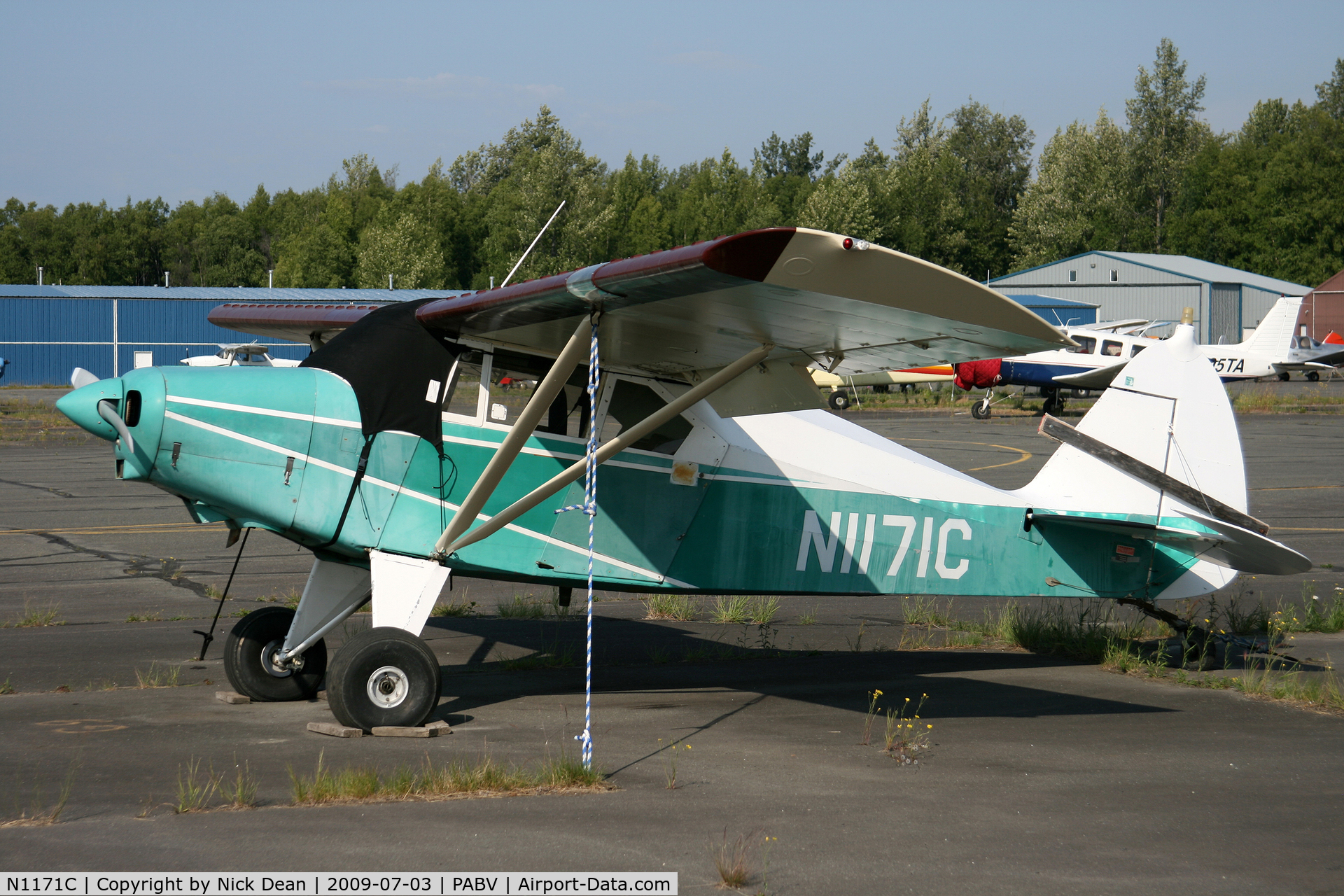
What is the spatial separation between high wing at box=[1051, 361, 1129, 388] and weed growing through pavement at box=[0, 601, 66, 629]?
30.8m

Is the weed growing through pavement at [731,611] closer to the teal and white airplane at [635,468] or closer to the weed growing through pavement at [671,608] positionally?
the weed growing through pavement at [671,608]

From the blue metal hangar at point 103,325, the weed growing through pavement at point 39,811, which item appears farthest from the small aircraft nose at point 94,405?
the blue metal hangar at point 103,325

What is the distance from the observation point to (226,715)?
704 centimetres

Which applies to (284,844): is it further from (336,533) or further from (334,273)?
(334,273)

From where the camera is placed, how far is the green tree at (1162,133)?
3556 inches

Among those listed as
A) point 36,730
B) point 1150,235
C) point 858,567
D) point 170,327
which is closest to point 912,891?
point 858,567

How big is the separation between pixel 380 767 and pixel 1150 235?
94029 millimetres

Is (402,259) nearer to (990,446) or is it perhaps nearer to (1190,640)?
(990,446)

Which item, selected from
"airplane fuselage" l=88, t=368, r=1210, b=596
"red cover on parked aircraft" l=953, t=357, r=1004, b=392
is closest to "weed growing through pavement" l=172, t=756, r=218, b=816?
"airplane fuselage" l=88, t=368, r=1210, b=596

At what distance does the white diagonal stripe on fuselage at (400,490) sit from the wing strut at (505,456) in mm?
144

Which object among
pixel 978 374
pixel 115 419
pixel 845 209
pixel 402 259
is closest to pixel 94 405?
pixel 115 419

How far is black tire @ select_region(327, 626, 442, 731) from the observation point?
6.46 meters

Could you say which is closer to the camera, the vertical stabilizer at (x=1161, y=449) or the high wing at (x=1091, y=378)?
the vertical stabilizer at (x=1161, y=449)

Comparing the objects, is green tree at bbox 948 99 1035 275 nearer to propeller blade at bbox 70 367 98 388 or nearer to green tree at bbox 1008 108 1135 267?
green tree at bbox 1008 108 1135 267
